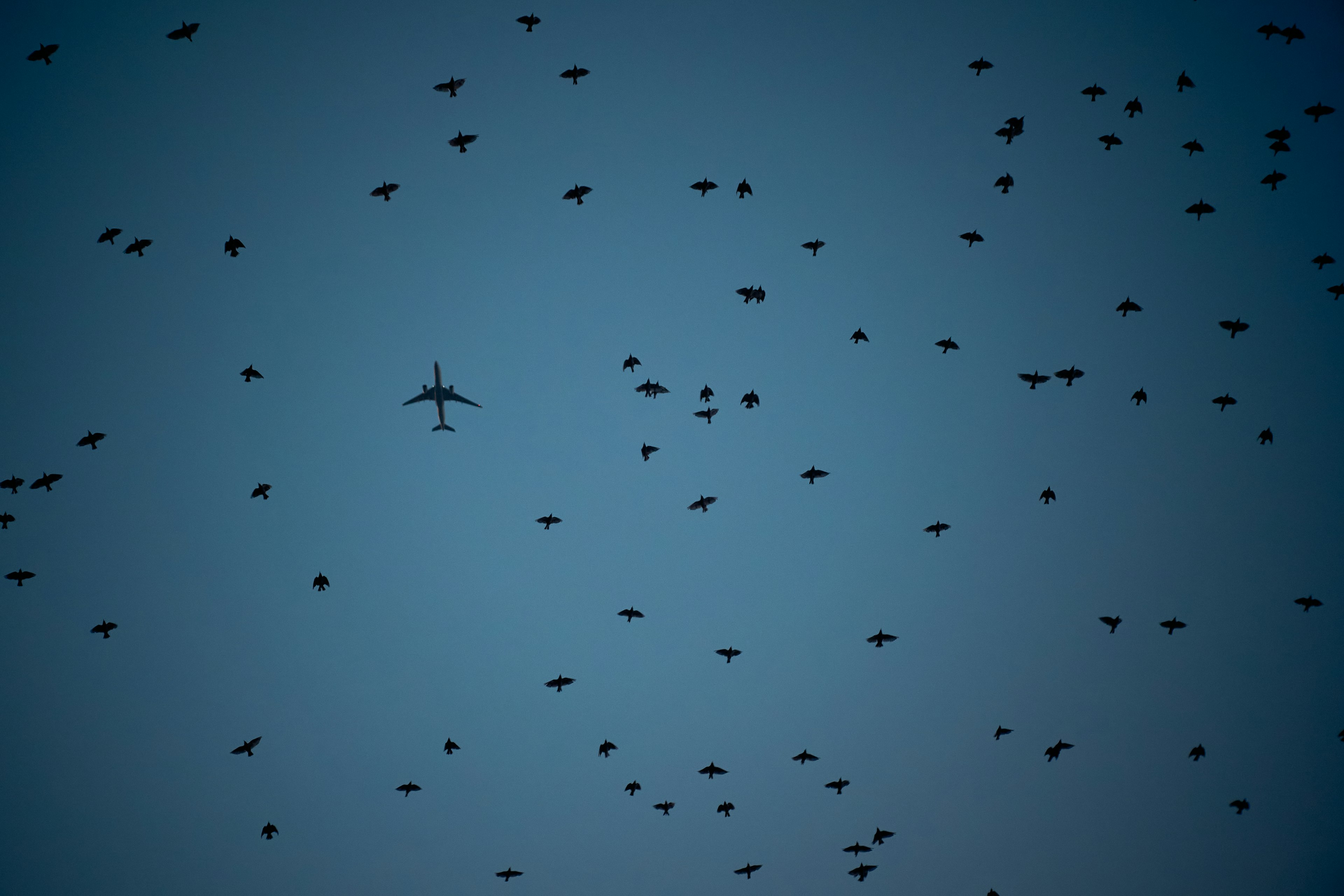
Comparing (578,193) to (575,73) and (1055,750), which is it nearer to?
(575,73)

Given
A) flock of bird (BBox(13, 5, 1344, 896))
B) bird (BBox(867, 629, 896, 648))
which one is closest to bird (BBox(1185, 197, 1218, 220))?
flock of bird (BBox(13, 5, 1344, 896))

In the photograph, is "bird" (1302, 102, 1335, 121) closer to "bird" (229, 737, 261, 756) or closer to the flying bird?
the flying bird

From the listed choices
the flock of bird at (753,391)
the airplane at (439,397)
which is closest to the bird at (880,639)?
the flock of bird at (753,391)

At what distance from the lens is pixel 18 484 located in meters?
32.7

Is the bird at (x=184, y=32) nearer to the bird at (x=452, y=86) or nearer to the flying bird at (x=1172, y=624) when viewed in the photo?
the bird at (x=452, y=86)

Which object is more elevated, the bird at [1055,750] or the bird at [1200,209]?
the bird at [1200,209]

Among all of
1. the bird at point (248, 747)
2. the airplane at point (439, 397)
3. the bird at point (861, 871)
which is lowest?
the bird at point (861, 871)

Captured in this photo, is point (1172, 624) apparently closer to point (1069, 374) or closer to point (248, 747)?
point (1069, 374)

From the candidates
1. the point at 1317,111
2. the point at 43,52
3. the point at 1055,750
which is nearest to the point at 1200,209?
the point at 1317,111

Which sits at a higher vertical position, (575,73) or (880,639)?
(575,73)

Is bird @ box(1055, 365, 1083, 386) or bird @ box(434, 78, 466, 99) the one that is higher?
bird @ box(434, 78, 466, 99)

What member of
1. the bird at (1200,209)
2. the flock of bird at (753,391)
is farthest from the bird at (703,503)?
the bird at (1200,209)

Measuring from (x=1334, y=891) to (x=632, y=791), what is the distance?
3856 centimetres

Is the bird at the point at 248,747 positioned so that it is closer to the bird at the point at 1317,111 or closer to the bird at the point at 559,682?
the bird at the point at 559,682
